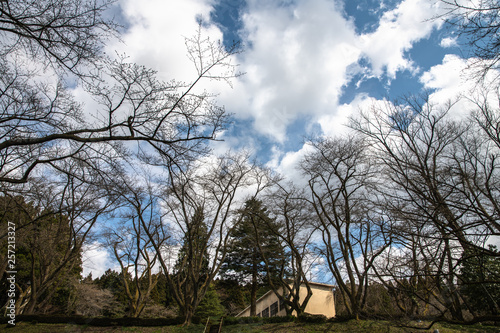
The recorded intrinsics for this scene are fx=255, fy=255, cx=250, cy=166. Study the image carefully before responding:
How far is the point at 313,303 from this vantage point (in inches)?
867

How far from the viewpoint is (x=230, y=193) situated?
1571cm

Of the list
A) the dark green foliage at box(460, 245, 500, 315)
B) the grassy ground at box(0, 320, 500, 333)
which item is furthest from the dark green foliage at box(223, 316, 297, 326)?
the dark green foliage at box(460, 245, 500, 315)

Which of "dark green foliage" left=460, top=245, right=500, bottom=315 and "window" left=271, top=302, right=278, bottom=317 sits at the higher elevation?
"dark green foliage" left=460, top=245, right=500, bottom=315

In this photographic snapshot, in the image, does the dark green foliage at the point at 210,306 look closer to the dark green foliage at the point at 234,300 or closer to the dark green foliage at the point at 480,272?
the dark green foliage at the point at 234,300

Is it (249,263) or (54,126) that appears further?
(249,263)

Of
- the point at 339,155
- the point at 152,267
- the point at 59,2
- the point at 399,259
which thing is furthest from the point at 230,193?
the point at 59,2

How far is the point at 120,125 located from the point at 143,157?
81cm

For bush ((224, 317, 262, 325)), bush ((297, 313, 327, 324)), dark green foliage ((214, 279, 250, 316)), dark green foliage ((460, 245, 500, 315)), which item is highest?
dark green foliage ((460, 245, 500, 315))

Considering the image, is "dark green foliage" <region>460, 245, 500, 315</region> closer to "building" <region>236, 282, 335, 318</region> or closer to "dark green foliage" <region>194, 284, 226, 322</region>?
"building" <region>236, 282, 335, 318</region>

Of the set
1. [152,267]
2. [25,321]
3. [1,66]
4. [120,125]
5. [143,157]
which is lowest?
[25,321]

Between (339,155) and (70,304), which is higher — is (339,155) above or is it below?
above

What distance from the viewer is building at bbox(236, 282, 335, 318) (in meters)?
22.1

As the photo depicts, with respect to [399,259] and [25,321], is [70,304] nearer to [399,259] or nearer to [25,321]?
[25,321]

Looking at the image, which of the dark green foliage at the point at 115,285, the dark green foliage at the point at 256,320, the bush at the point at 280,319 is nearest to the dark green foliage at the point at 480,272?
the bush at the point at 280,319
